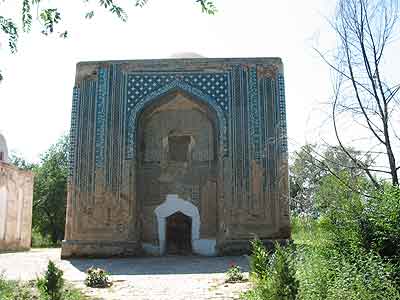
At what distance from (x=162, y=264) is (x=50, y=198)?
19295 mm

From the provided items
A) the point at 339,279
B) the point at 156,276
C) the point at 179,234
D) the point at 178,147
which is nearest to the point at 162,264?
the point at 156,276

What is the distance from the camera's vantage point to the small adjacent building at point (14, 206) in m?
18.7

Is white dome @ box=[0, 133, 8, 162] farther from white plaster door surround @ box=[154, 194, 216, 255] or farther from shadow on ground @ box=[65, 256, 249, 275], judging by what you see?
shadow on ground @ box=[65, 256, 249, 275]

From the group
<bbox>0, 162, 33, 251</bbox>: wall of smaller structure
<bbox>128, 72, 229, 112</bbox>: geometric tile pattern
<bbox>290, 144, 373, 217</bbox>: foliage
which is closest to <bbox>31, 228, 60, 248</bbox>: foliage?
<bbox>0, 162, 33, 251</bbox>: wall of smaller structure

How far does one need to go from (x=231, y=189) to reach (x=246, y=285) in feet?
19.8

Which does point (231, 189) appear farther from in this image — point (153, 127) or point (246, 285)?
point (246, 285)

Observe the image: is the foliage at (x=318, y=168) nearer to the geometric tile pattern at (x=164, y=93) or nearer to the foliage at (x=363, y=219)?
the foliage at (x=363, y=219)

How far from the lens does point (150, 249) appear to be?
576 inches

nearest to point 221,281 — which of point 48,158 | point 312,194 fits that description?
point 312,194

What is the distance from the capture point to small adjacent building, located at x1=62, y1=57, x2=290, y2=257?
13711 millimetres

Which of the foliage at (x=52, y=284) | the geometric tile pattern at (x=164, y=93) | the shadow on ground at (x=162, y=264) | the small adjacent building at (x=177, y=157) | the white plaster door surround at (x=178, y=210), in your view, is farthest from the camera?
the white plaster door surround at (x=178, y=210)

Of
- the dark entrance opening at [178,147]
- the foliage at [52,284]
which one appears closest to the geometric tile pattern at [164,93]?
the dark entrance opening at [178,147]

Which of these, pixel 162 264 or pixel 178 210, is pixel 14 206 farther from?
pixel 162 264

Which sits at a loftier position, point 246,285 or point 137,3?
point 137,3
